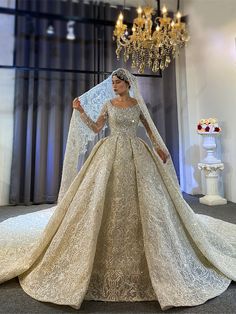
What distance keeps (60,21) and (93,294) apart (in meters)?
4.08

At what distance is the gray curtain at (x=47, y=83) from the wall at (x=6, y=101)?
0.15 m

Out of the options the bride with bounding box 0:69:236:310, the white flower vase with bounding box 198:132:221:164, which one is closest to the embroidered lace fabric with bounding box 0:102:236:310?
the bride with bounding box 0:69:236:310

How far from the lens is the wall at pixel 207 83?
4047 millimetres

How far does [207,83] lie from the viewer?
15.0ft

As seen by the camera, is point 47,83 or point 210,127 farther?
point 47,83

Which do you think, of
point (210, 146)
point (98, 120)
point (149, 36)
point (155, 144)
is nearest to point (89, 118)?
point (98, 120)

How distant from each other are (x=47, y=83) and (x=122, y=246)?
3.29 m

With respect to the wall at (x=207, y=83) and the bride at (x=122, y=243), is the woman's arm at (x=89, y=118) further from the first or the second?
the wall at (x=207, y=83)

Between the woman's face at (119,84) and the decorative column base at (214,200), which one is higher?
the woman's face at (119,84)

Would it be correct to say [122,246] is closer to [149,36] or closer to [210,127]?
[149,36]

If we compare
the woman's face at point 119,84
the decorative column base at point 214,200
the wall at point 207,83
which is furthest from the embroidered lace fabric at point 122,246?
the wall at point 207,83

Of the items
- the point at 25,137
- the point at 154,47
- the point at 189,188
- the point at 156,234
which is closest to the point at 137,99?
the point at 156,234

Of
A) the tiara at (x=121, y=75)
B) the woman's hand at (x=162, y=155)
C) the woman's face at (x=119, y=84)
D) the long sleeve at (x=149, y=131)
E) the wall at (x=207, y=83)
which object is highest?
the wall at (x=207, y=83)

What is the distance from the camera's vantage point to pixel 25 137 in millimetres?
3934
